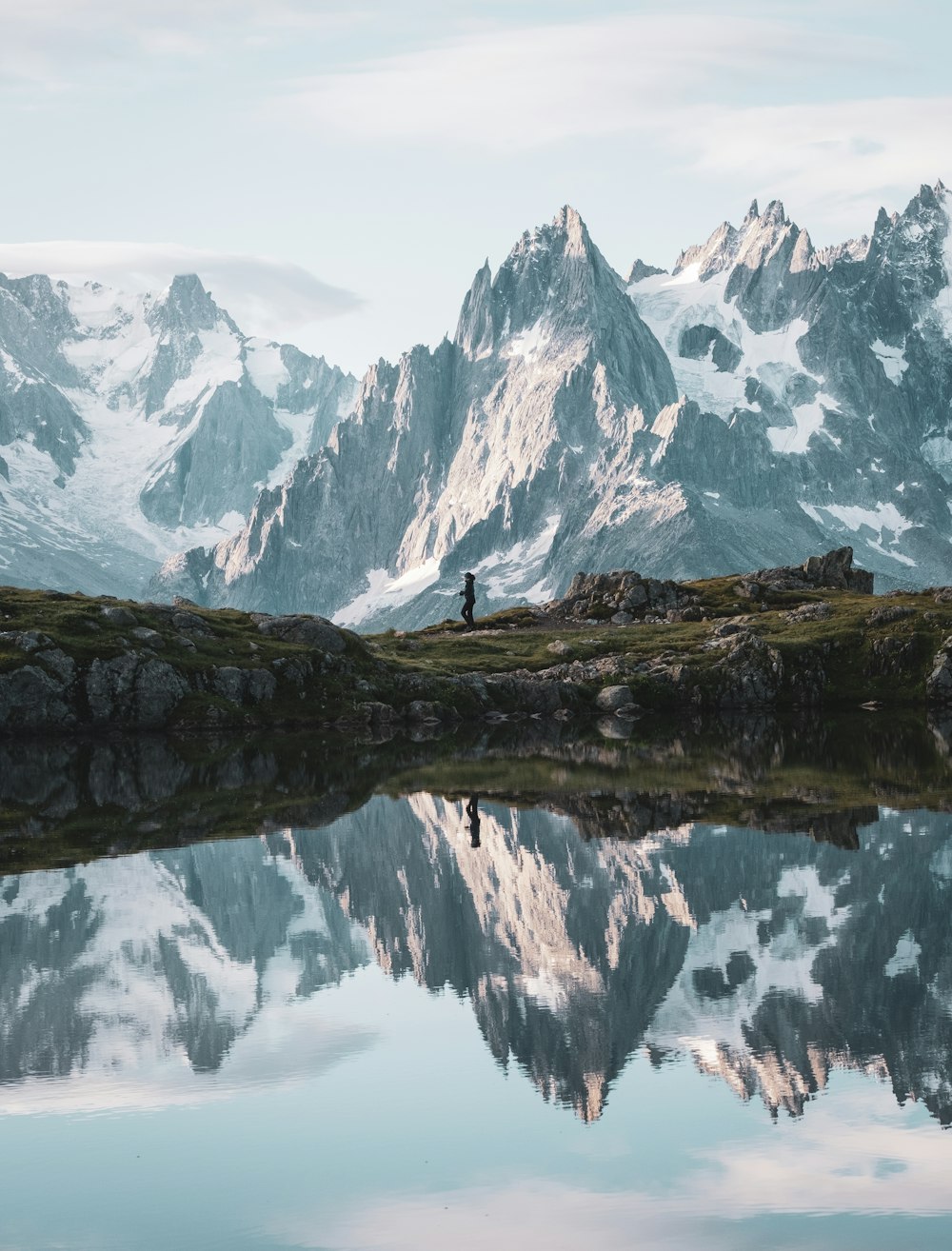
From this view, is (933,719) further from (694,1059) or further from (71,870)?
(694,1059)

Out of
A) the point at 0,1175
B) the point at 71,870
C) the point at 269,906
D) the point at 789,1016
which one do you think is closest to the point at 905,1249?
the point at 789,1016

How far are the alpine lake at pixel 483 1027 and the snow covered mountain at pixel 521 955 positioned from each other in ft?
0.36

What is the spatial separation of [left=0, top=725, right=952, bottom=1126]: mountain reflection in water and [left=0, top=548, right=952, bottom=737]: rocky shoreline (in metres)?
33.3

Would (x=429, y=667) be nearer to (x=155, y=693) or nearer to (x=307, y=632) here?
(x=307, y=632)

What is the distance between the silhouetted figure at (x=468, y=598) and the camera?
11424 centimetres

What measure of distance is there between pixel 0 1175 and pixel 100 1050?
594 centimetres

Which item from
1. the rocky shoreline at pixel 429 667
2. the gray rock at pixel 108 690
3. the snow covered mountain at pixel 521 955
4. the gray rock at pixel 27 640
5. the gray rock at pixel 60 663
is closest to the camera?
the snow covered mountain at pixel 521 955

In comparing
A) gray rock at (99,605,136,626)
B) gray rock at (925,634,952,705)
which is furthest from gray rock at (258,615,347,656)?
gray rock at (925,634,952,705)

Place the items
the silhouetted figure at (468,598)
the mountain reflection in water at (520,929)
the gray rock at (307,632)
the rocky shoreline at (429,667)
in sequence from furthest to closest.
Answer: the silhouetted figure at (468,598) → the gray rock at (307,632) → the rocky shoreline at (429,667) → the mountain reflection in water at (520,929)

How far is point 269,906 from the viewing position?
139 ft

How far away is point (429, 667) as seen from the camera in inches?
4599

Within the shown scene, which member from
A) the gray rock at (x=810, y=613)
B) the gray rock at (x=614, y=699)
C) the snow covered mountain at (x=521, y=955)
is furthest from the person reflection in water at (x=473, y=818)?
the gray rock at (x=810, y=613)

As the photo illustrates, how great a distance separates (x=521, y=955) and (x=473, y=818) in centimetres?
2231

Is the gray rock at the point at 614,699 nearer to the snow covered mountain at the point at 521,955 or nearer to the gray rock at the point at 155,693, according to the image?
the gray rock at the point at 155,693
